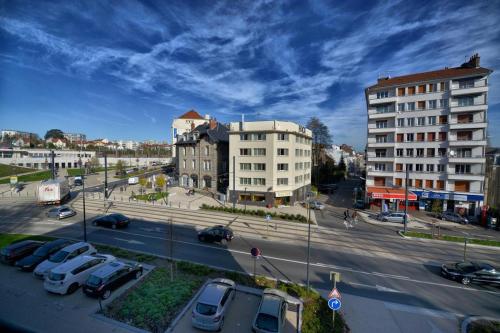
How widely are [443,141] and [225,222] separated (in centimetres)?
3406

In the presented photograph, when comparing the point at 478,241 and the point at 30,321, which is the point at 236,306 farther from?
the point at 478,241

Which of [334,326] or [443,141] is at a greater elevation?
[443,141]

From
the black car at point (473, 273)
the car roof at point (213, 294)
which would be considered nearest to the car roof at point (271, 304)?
the car roof at point (213, 294)

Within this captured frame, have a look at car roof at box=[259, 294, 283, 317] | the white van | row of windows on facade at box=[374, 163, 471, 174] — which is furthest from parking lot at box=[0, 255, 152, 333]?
the white van

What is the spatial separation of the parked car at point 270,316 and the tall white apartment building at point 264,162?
26020mm

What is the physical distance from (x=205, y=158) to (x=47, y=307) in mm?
35518

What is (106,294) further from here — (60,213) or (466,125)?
(466,125)

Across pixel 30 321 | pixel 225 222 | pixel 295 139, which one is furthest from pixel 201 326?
pixel 295 139

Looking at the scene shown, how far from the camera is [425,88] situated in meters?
36.8

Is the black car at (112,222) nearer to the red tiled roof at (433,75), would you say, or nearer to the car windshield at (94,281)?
the car windshield at (94,281)

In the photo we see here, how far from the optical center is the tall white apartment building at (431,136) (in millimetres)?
33844

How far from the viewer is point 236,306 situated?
1301 cm

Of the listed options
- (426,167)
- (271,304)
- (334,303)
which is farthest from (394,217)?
(271,304)

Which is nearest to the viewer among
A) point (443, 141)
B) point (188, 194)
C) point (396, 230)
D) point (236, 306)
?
point (236, 306)
